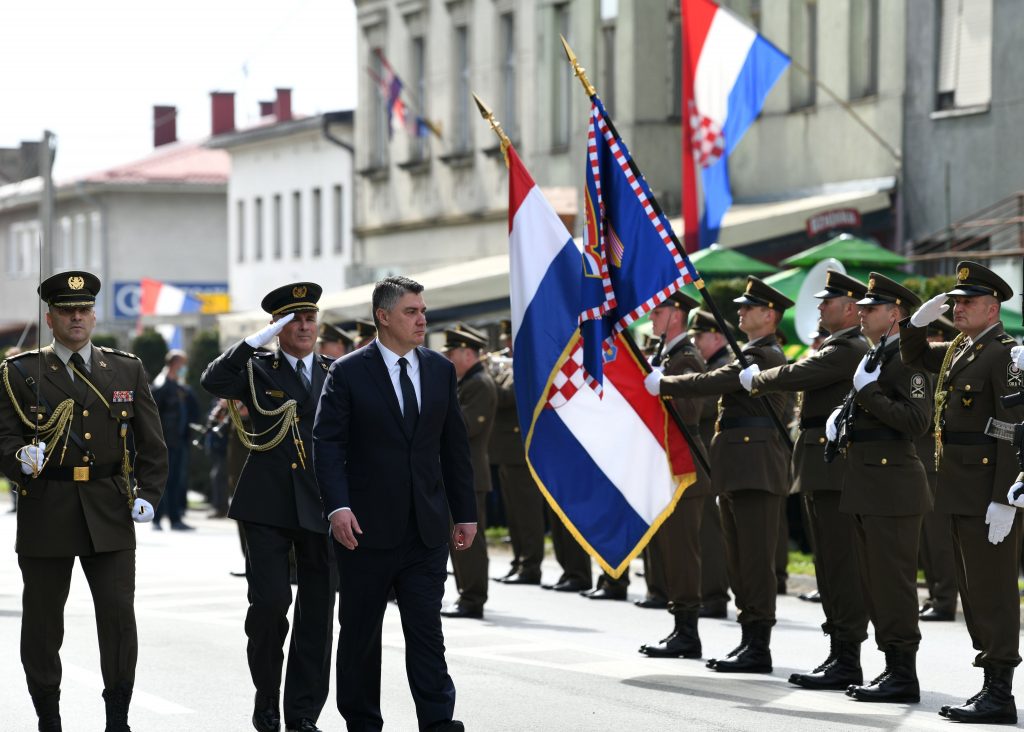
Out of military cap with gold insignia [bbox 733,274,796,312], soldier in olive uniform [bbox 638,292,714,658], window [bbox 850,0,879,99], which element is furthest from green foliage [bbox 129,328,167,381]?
military cap with gold insignia [bbox 733,274,796,312]

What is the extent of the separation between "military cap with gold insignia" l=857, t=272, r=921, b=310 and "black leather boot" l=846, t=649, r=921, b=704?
1.76 meters

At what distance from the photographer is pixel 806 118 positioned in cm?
2811

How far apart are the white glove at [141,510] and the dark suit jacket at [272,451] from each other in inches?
20.5

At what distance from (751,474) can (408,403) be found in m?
3.30

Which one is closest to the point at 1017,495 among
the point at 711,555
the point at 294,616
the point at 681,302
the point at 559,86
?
Answer: the point at 294,616

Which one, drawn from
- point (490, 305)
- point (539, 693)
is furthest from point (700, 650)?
point (490, 305)

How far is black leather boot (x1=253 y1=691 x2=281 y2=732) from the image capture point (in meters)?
9.20

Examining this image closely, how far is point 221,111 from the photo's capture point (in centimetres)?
6894

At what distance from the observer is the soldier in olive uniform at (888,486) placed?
Answer: 1009 centimetres

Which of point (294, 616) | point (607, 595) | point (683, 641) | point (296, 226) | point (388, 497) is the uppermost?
point (296, 226)

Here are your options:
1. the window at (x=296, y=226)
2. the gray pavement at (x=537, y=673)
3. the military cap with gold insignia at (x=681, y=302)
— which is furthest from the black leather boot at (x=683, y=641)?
the window at (x=296, y=226)

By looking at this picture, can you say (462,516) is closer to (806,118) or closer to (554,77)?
(806,118)

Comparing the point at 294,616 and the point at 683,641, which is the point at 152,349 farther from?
the point at 294,616

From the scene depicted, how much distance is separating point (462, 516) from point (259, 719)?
1477mm
